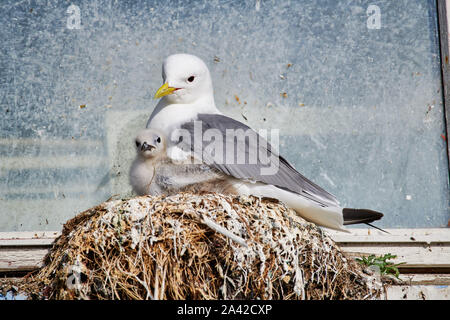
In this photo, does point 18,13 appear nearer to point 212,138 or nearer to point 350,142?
point 212,138

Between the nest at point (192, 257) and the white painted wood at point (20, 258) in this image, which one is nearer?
the nest at point (192, 257)

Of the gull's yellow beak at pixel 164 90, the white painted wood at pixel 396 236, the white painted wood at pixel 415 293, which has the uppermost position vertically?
the gull's yellow beak at pixel 164 90

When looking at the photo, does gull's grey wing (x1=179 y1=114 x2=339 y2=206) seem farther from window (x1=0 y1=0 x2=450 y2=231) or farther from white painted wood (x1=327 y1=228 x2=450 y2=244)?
window (x1=0 y1=0 x2=450 y2=231)

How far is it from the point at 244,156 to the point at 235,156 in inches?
1.4

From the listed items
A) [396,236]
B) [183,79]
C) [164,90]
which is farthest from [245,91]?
[396,236]

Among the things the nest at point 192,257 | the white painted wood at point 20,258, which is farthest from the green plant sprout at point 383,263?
the white painted wood at point 20,258

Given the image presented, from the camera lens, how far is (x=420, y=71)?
2.43 meters

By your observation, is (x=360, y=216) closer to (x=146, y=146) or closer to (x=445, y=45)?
(x=146, y=146)

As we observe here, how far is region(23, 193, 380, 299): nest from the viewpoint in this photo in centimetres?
154

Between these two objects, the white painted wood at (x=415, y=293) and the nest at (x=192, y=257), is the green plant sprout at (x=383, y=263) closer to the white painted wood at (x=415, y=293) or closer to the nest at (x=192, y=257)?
the white painted wood at (x=415, y=293)

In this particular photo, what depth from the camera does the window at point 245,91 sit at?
2357 millimetres

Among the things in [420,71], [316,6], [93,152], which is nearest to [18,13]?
[93,152]

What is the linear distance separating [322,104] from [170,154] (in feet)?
2.82

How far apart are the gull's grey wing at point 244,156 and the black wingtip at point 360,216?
68mm
